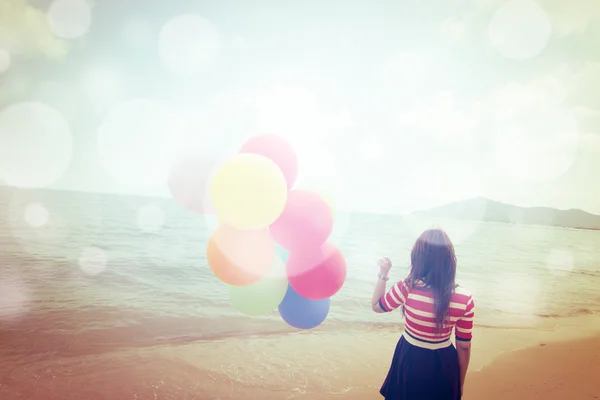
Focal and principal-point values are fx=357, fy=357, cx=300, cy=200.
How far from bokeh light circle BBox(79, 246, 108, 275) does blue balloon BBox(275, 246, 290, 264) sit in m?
12.0

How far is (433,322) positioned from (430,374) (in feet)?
1.14

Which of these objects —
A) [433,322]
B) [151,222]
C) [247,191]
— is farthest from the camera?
[151,222]

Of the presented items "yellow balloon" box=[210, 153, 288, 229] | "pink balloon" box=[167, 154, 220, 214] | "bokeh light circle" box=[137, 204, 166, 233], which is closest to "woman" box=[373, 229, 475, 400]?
"yellow balloon" box=[210, 153, 288, 229]

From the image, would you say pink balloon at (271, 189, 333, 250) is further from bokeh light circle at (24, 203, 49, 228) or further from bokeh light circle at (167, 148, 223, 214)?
bokeh light circle at (24, 203, 49, 228)

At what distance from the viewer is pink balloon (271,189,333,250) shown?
279 cm

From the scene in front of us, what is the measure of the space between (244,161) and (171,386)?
3905mm

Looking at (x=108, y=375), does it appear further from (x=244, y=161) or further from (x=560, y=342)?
(x=560, y=342)

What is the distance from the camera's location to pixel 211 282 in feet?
40.0

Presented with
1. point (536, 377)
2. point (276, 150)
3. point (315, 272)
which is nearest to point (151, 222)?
point (536, 377)

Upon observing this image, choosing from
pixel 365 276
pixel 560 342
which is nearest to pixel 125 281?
pixel 365 276

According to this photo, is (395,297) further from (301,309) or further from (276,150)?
(276,150)

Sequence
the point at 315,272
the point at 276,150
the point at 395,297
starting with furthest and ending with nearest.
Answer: the point at 276,150 → the point at 315,272 → the point at 395,297

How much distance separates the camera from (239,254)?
2732mm

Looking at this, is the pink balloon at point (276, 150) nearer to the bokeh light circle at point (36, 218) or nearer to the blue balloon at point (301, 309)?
the blue balloon at point (301, 309)
